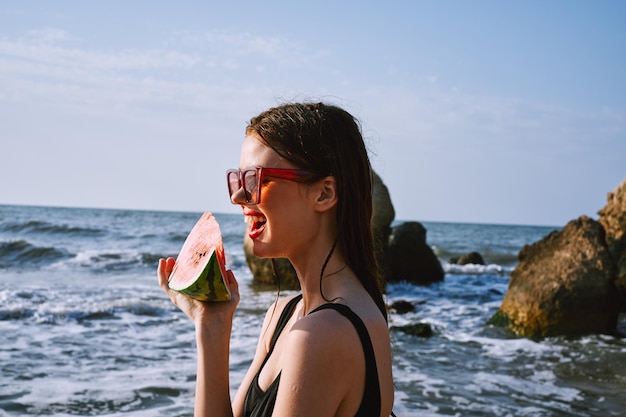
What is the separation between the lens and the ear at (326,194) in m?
2.44

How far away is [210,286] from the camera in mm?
2635

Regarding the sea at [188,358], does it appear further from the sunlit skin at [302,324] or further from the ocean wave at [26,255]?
the ocean wave at [26,255]

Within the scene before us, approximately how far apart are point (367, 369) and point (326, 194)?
59 cm

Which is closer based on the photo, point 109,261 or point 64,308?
point 64,308

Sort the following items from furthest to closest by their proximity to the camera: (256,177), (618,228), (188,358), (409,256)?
(409,256), (618,228), (188,358), (256,177)

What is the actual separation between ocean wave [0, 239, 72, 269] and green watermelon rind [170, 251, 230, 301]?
20363mm

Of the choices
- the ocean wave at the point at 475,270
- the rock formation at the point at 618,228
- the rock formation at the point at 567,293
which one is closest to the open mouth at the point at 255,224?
the rock formation at the point at 567,293

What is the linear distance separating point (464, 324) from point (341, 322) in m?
11.0

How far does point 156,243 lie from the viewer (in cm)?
3291

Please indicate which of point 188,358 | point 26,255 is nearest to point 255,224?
point 188,358

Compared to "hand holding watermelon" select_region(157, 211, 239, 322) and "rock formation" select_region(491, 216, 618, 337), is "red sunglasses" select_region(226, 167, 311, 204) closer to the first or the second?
"hand holding watermelon" select_region(157, 211, 239, 322)

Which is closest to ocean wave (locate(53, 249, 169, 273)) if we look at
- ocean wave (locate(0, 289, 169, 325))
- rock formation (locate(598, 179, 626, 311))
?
ocean wave (locate(0, 289, 169, 325))

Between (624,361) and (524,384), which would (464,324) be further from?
(524,384)

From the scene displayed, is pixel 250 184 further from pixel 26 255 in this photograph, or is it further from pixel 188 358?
pixel 26 255
